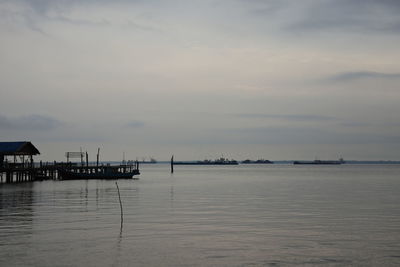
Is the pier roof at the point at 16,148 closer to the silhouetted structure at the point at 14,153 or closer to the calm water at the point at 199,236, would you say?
the silhouetted structure at the point at 14,153

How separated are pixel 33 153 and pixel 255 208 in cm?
5583

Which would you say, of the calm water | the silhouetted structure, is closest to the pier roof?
the silhouetted structure

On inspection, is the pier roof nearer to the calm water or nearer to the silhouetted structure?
the silhouetted structure

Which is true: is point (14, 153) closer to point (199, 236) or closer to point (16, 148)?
point (16, 148)

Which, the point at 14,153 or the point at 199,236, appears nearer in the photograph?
the point at 199,236

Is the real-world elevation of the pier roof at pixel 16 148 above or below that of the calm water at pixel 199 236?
above

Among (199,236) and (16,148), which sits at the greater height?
(16,148)

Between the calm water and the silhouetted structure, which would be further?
the silhouetted structure

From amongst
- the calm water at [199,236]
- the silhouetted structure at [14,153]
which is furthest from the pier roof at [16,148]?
the calm water at [199,236]

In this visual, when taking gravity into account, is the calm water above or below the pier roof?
below

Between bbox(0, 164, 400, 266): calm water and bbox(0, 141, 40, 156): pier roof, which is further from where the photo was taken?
bbox(0, 141, 40, 156): pier roof

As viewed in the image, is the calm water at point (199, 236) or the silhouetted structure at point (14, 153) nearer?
the calm water at point (199, 236)

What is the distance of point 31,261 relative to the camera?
1983 cm

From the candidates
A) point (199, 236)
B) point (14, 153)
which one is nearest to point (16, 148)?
point (14, 153)
